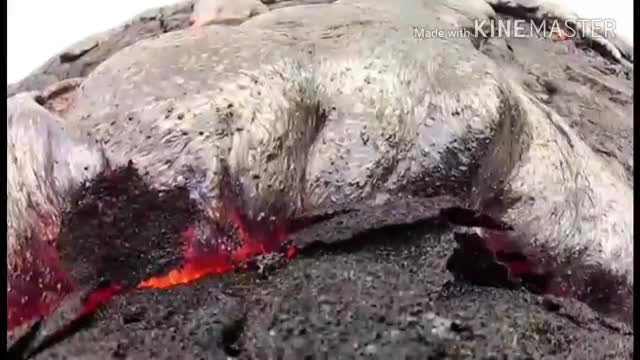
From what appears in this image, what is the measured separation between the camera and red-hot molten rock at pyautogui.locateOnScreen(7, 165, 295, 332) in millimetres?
943

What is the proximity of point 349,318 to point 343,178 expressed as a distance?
A: 5.7 inches

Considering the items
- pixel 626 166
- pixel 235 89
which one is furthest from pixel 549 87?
pixel 235 89

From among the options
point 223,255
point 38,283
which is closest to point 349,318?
point 223,255

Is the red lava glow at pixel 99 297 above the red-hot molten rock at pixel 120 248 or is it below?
below

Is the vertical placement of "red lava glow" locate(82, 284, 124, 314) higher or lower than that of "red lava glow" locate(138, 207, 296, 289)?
lower

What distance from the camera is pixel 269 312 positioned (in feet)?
2.91

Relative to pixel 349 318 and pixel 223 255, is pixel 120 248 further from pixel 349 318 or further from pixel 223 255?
pixel 349 318

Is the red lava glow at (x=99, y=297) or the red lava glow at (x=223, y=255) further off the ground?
the red lava glow at (x=223, y=255)

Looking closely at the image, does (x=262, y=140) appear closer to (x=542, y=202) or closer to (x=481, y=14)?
(x=542, y=202)

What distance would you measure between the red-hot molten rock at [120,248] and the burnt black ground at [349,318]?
3 centimetres

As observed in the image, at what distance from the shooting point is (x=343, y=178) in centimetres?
99

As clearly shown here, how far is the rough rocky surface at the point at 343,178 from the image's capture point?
34.6 inches

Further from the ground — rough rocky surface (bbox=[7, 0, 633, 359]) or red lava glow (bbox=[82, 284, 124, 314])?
rough rocky surface (bbox=[7, 0, 633, 359])

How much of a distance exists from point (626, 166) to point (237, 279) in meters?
0.39
